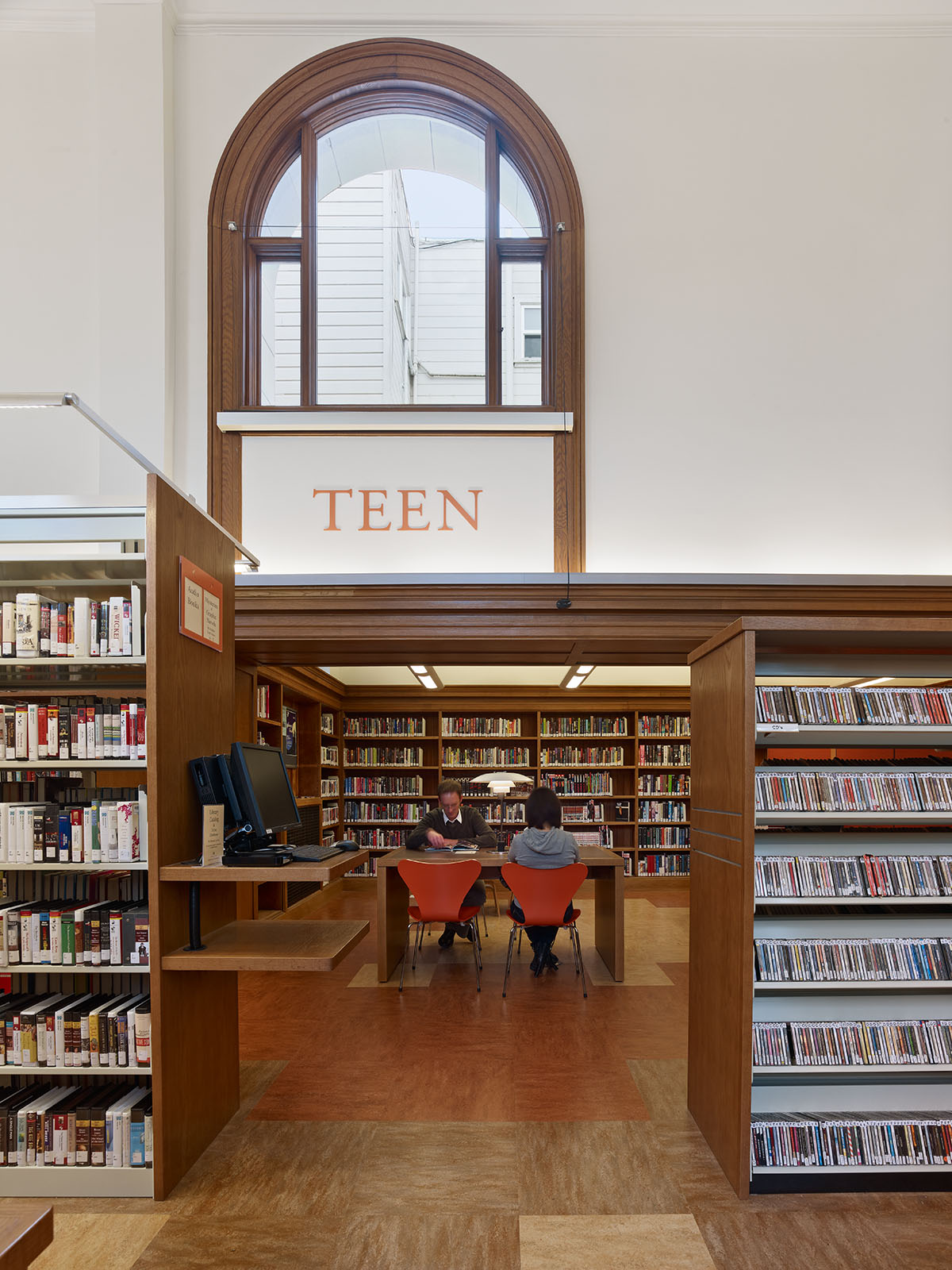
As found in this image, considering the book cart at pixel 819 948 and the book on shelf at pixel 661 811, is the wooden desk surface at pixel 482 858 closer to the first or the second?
the book cart at pixel 819 948

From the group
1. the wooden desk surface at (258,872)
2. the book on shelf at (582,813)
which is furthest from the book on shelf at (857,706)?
the book on shelf at (582,813)

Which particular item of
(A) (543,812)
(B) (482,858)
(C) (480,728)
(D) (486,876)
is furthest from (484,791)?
(A) (543,812)

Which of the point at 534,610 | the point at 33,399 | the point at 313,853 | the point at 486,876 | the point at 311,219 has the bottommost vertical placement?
the point at 486,876

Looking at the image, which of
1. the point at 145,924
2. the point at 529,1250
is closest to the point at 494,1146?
the point at 529,1250

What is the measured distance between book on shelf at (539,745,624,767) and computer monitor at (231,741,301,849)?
729 cm

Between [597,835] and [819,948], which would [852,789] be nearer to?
[819,948]

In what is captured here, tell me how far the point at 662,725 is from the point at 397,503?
6048 mm

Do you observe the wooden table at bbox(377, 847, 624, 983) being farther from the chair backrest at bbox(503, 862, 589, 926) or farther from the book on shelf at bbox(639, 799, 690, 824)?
the book on shelf at bbox(639, 799, 690, 824)

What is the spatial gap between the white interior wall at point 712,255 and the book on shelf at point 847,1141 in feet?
11.7

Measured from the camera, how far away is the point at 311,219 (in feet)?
20.5

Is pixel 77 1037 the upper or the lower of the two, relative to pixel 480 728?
lower

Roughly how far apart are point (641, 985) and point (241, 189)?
6091mm

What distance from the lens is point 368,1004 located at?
554cm

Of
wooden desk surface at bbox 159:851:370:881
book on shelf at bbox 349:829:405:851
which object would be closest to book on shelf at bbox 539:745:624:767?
book on shelf at bbox 349:829:405:851
